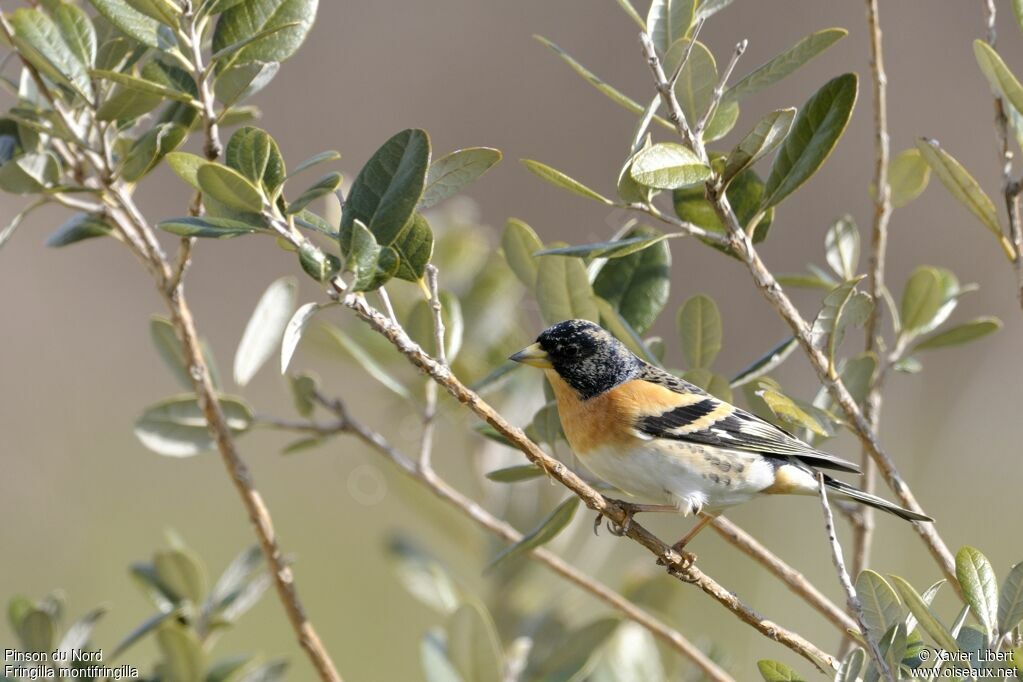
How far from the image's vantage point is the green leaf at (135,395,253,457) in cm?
186

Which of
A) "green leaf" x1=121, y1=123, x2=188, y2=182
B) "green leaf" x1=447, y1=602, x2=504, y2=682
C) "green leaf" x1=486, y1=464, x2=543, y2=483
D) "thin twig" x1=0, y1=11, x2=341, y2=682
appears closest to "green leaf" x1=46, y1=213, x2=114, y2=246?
"thin twig" x1=0, y1=11, x2=341, y2=682

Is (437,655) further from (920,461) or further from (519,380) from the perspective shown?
(920,461)

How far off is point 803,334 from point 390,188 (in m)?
0.57

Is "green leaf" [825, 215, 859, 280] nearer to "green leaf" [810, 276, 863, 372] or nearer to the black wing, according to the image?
the black wing

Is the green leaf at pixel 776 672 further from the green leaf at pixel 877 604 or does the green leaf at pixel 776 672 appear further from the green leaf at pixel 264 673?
the green leaf at pixel 264 673

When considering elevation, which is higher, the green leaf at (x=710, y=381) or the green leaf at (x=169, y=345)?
the green leaf at (x=710, y=381)

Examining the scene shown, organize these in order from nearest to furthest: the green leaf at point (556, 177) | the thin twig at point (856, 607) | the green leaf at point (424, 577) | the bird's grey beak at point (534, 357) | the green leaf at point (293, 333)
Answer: the thin twig at point (856, 607) < the green leaf at point (293, 333) < the green leaf at point (556, 177) < the bird's grey beak at point (534, 357) < the green leaf at point (424, 577)

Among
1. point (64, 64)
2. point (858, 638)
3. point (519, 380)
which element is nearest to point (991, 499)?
point (519, 380)

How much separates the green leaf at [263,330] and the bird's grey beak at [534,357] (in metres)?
0.43

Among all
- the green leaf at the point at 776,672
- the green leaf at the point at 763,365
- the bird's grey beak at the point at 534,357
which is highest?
the green leaf at the point at 763,365

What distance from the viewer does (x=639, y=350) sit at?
Answer: 171 cm

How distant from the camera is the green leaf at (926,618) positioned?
3.72ft

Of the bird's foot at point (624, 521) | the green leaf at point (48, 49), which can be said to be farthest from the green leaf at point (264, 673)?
the green leaf at point (48, 49)

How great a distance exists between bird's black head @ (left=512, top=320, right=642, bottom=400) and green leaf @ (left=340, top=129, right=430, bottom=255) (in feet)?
1.63
